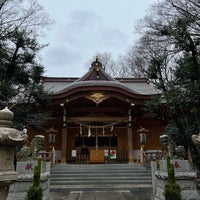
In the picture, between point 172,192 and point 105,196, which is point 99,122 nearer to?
point 105,196

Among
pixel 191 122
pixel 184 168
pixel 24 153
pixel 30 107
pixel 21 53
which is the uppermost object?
pixel 21 53

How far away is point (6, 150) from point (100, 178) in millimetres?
7238

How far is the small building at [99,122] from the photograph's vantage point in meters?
13.6

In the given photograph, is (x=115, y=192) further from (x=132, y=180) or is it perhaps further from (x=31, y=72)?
(x=31, y=72)

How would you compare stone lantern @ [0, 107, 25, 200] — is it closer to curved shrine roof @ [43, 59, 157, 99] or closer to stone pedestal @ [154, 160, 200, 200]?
stone pedestal @ [154, 160, 200, 200]

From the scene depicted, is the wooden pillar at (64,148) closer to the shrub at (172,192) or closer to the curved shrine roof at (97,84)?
the curved shrine roof at (97,84)

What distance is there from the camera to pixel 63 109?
14.2 meters

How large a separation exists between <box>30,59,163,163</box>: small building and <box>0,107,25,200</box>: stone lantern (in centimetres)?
954

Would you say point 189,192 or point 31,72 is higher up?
point 31,72

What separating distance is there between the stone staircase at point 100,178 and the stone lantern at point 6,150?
5987 millimetres

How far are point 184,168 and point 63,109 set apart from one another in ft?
31.8

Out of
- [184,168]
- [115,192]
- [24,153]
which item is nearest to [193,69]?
[184,168]

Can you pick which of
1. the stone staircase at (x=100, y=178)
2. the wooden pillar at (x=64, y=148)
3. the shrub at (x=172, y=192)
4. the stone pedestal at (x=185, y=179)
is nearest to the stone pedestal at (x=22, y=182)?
the stone staircase at (x=100, y=178)

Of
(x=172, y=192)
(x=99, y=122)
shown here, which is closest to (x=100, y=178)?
(x=99, y=122)
